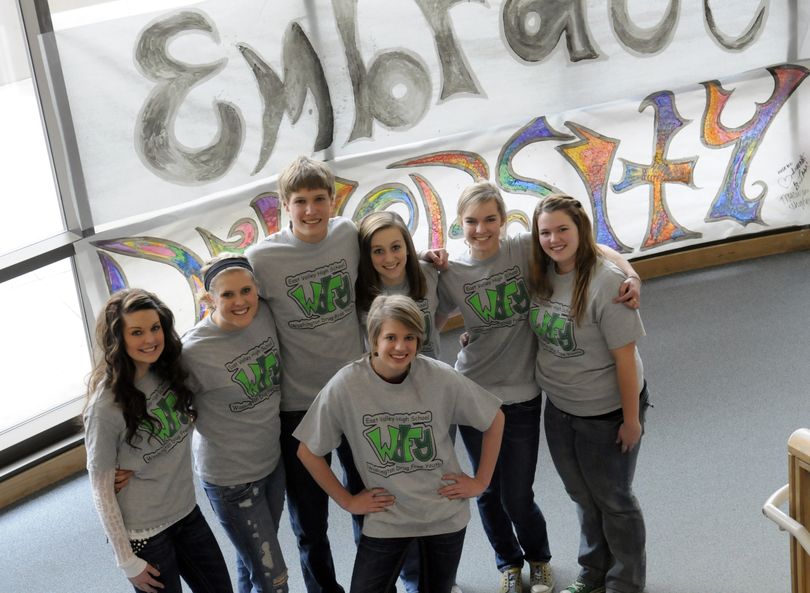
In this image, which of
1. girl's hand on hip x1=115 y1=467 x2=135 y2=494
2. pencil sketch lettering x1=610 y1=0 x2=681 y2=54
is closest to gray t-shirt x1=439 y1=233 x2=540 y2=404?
girl's hand on hip x1=115 y1=467 x2=135 y2=494

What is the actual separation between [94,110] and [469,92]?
150 cm

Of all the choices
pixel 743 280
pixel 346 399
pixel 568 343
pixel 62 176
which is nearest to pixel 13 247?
pixel 62 176

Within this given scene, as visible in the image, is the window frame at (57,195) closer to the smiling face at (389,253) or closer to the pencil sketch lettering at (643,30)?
the smiling face at (389,253)

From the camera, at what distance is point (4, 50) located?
340 cm

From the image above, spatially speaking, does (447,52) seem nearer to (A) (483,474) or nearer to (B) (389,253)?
(B) (389,253)

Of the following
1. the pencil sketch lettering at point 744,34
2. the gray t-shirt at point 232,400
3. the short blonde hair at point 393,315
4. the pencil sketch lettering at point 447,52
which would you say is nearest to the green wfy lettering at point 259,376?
the gray t-shirt at point 232,400

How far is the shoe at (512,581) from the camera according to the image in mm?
2886

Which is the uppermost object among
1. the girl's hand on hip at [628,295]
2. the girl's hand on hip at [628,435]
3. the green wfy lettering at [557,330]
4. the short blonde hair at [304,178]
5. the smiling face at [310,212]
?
the short blonde hair at [304,178]

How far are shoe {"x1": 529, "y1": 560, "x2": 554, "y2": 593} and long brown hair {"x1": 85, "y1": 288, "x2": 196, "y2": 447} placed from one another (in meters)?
1.13

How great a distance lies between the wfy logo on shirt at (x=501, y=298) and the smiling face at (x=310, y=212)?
0.42 meters

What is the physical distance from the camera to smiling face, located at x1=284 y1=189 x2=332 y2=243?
2.62m

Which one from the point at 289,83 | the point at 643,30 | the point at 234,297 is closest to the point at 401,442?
the point at 234,297

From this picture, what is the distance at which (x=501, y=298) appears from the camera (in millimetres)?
2674

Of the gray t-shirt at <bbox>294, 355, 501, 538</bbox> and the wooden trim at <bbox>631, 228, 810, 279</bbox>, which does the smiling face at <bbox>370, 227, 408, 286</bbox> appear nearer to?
the gray t-shirt at <bbox>294, 355, 501, 538</bbox>
